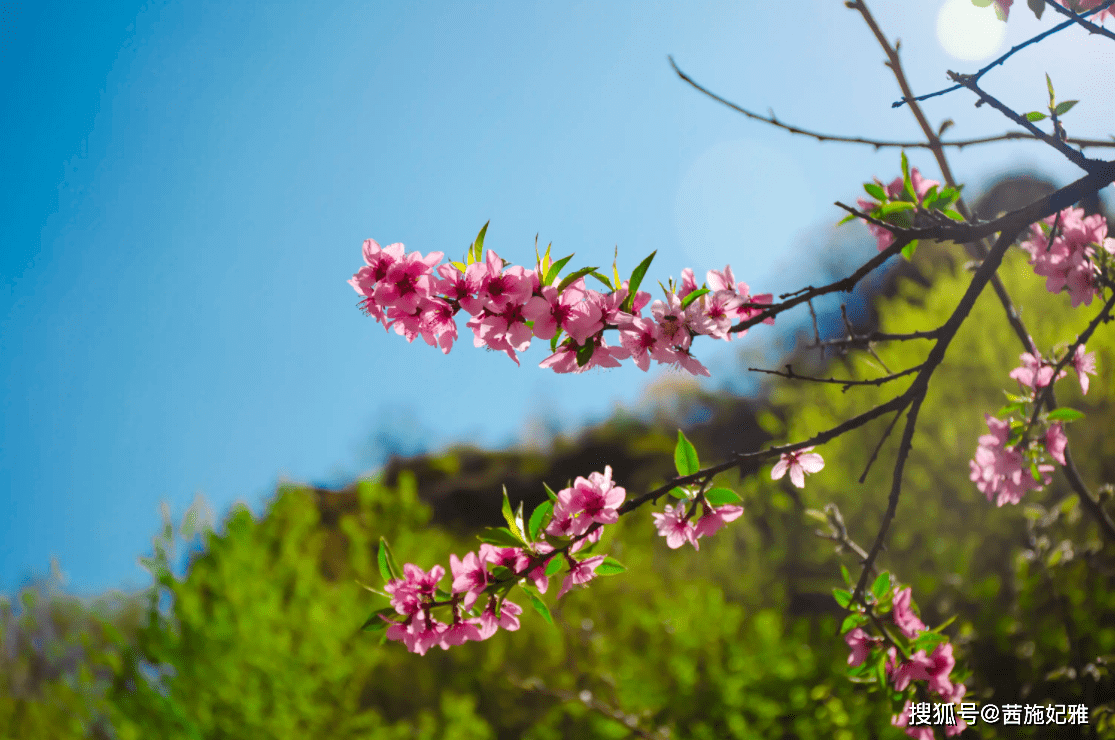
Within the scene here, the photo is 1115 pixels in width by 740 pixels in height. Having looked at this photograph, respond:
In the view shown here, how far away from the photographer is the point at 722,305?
1506mm

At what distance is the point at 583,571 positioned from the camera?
156cm

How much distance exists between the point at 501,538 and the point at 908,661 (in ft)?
4.18

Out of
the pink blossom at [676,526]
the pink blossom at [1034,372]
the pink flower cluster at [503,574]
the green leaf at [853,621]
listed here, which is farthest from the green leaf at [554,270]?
the pink blossom at [1034,372]

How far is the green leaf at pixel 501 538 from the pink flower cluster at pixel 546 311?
0.40 meters

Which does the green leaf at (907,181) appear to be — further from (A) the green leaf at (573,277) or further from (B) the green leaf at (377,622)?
(B) the green leaf at (377,622)

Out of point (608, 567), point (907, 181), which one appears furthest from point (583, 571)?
point (907, 181)

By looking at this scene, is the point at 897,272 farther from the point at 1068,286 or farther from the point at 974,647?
the point at 1068,286

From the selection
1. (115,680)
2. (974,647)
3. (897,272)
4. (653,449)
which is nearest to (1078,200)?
(974,647)

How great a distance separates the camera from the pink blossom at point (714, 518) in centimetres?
162

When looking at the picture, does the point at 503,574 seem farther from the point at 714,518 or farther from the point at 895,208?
the point at 895,208

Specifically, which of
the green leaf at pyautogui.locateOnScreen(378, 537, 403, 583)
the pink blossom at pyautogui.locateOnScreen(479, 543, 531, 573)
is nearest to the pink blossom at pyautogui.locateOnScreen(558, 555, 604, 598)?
the pink blossom at pyautogui.locateOnScreen(479, 543, 531, 573)

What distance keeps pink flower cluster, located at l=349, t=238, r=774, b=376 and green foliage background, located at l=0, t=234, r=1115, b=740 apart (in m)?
2.49

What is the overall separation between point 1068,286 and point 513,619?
80.0 inches

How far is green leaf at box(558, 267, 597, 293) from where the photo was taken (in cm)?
143
